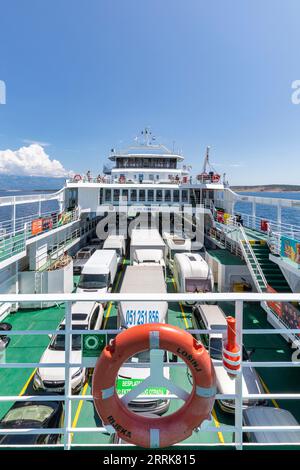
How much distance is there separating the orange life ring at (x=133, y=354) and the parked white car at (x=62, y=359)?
3887 mm

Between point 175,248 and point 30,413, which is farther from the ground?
point 175,248

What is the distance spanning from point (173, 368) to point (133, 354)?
669 cm

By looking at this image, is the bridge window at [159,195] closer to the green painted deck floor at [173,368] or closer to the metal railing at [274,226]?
the metal railing at [274,226]

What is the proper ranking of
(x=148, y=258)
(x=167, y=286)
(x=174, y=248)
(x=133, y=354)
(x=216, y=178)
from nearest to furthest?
1. (x=133, y=354)
2. (x=148, y=258)
3. (x=167, y=286)
4. (x=174, y=248)
5. (x=216, y=178)

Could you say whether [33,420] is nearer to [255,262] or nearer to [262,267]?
[255,262]

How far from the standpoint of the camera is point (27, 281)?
11367 mm

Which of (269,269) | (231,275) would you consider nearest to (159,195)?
(231,275)

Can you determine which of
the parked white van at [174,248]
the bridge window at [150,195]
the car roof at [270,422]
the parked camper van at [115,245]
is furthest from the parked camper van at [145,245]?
the car roof at [270,422]

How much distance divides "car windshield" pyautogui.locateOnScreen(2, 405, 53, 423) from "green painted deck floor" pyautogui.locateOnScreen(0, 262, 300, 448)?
2.53ft

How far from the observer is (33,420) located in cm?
440

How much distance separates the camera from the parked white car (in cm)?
609

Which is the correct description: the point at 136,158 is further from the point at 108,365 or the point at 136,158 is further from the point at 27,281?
the point at 108,365

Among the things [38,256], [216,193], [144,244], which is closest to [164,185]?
[216,193]
